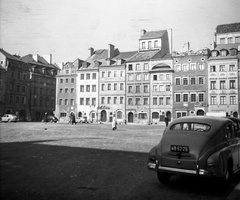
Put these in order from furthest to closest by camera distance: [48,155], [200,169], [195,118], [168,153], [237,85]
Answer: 1. [237,85]
2. [48,155]
3. [195,118]
4. [168,153]
5. [200,169]

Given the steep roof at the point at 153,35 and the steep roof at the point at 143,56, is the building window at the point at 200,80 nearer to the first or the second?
A: the steep roof at the point at 143,56

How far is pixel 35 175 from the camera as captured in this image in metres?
6.41

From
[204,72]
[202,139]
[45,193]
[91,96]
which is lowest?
[45,193]

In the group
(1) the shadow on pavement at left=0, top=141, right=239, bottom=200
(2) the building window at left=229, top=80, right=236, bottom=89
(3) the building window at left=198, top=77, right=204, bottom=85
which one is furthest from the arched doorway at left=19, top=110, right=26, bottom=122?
(1) the shadow on pavement at left=0, top=141, right=239, bottom=200

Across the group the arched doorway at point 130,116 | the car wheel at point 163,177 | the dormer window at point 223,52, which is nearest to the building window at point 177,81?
the dormer window at point 223,52

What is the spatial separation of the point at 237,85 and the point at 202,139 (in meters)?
42.2

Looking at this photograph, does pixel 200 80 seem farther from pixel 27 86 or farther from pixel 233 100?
pixel 27 86

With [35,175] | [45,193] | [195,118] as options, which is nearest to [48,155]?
[35,175]

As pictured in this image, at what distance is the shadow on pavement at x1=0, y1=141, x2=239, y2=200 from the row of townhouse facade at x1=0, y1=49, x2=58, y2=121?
4577cm

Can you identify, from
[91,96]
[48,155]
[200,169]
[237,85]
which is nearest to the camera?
[200,169]

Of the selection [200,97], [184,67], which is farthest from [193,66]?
[200,97]

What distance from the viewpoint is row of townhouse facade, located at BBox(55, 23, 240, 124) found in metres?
45.3

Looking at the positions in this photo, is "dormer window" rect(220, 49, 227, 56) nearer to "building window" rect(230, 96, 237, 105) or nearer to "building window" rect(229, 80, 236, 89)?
"building window" rect(229, 80, 236, 89)

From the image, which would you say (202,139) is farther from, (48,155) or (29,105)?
(29,105)
